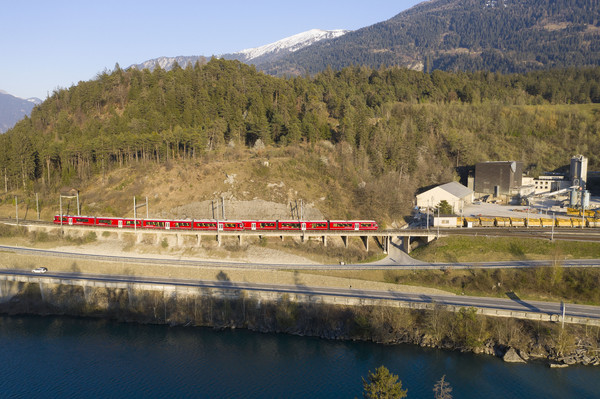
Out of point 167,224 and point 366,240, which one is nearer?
point 366,240

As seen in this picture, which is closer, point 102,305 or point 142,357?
point 142,357

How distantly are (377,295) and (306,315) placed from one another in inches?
277

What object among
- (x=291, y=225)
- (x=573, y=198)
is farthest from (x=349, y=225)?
(x=573, y=198)

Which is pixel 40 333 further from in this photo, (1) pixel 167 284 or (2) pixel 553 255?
(2) pixel 553 255

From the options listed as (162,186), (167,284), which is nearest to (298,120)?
(162,186)

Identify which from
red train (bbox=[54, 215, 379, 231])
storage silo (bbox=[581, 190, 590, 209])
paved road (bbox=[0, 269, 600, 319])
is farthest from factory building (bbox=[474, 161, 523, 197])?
paved road (bbox=[0, 269, 600, 319])

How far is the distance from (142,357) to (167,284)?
831 centimetres

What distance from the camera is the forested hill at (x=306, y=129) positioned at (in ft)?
226

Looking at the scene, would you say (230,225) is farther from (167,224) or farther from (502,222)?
(502,222)

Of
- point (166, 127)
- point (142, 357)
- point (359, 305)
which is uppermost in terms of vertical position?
point (166, 127)

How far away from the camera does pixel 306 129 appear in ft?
243

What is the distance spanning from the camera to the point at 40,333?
132 feet

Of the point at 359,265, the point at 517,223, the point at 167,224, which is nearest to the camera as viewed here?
the point at 359,265

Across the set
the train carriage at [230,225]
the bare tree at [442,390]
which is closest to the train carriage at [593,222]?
the bare tree at [442,390]
